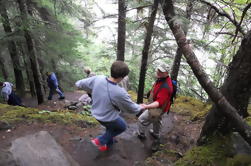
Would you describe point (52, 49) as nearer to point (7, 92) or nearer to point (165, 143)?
point (7, 92)

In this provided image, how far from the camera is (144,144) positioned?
5.09m

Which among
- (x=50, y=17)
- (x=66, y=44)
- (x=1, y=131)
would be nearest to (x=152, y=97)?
(x=1, y=131)

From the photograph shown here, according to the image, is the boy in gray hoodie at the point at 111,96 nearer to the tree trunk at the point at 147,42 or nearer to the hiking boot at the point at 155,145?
the hiking boot at the point at 155,145

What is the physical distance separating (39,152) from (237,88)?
394 centimetres

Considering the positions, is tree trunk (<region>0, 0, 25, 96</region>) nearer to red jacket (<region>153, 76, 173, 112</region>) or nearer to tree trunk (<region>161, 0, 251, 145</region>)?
red jacket (<region>153, 76, 173, 112</region>)

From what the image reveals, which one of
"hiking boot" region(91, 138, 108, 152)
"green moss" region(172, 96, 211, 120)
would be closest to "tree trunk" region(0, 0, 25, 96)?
"hiking boot" region(91, 138, 108, 152)

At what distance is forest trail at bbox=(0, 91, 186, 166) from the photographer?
13.3ft

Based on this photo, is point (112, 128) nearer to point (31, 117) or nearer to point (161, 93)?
point (161, 93)

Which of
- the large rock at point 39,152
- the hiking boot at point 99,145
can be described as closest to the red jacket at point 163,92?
the hiking boot at point 99,145

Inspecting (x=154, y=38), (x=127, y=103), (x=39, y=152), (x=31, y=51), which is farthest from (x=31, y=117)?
(x=154, y=38)

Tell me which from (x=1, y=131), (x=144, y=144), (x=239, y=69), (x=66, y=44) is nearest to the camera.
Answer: (x=239, y=69)

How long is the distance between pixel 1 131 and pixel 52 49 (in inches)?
311

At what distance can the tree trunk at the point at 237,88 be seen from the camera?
9.66ft

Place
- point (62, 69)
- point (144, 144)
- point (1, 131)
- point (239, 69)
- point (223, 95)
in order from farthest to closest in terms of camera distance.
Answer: point (62, 69), point (144, 144), point (1, 131), point (223, 95), point (239, 69)
